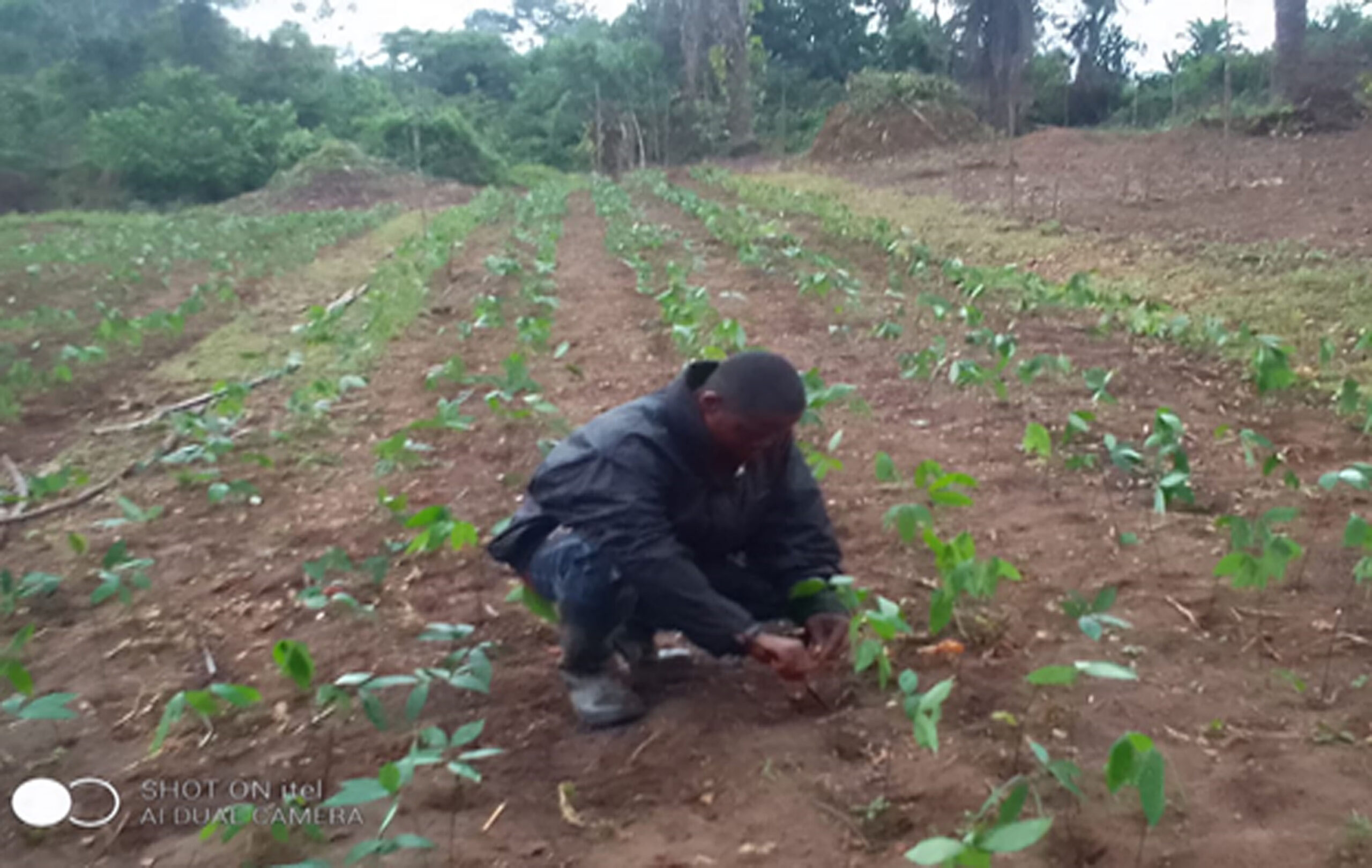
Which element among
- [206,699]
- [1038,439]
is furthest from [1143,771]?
[1038,439]

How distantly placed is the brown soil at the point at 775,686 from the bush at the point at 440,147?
2395 centimetres

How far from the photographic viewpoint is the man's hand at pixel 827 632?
A: 2475 millimetres

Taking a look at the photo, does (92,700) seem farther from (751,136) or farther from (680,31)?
(680,31)

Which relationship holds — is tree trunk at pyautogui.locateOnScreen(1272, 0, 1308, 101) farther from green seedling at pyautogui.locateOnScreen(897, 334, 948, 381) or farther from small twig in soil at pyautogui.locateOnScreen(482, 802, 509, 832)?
small twig in soil at pyautogui.locateOnScreen(482, 802, 509, 832)

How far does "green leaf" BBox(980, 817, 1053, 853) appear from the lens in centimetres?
146

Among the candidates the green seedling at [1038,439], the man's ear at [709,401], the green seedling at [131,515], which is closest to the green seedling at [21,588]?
the green seedling at [131,515]

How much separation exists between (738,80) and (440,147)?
23.5 feet

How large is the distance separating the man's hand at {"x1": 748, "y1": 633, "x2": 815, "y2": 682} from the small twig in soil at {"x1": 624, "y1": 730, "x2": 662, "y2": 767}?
1.08 feet

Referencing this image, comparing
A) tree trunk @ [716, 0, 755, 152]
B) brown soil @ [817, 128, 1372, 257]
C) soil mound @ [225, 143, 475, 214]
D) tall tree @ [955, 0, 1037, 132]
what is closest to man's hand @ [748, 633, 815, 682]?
brown soil @ [817, 128, 1372, 257]

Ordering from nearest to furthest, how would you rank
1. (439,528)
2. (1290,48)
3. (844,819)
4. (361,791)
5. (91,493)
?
(361,791)
(844,819)
(439,528)
(91,493)
(1290,48)

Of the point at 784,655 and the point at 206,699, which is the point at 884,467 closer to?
the point at 784,655

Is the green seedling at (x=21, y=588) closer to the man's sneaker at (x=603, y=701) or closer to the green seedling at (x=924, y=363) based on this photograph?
the man's sneaker at (x=603, y=701)

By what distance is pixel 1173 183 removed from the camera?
12.6m

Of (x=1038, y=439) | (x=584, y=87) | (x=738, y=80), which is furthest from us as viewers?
(x=584, y=87)
